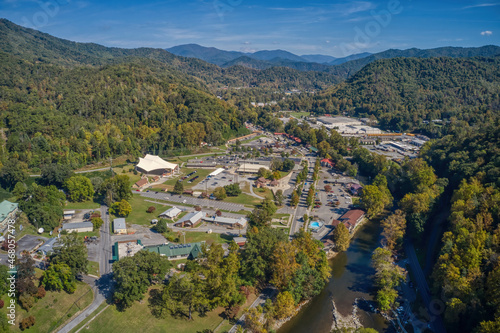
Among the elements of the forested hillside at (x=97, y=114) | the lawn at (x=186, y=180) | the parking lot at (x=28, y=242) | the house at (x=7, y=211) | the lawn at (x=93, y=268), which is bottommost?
the lawn at (x=93, y=268)

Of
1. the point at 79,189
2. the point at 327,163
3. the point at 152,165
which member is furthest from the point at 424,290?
the point at 152,165

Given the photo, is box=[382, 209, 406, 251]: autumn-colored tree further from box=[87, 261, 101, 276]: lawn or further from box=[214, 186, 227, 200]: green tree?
box=[87, 261, 101, 276]: lawn

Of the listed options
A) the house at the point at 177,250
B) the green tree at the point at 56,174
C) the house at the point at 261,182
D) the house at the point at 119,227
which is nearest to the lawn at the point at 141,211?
the house at the point at 119,227

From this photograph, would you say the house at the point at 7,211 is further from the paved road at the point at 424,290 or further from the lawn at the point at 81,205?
the paved road at the point at 424,290

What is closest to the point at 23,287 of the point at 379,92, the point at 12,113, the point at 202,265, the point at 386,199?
the point at 202,265

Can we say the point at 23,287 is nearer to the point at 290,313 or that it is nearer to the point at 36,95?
the point at 290,313

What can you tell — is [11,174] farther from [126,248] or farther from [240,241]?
[240,241]

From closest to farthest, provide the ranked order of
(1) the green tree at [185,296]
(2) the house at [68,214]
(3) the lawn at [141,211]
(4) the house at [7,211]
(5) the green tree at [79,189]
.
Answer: (1) the green tree at [185,296], (4) the house at [7,211], (2) the house at [68,214], (3) the lawn at [141,211], (5) the green tree at [79,189]
